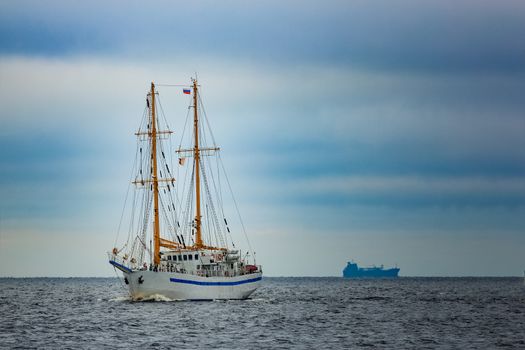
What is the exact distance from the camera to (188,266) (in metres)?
114

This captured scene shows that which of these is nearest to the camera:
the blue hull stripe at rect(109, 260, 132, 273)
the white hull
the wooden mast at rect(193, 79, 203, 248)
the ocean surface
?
the ocean surface

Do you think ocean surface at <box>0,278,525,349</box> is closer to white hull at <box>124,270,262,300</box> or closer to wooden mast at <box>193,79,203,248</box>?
white hull at <box>124,270,262,300</box>

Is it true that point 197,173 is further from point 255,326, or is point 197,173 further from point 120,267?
point 255,326

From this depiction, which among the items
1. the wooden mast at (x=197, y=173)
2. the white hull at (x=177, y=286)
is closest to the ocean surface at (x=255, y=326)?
the white hull at (x=177, y=286)

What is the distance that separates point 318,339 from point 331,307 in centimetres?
4726

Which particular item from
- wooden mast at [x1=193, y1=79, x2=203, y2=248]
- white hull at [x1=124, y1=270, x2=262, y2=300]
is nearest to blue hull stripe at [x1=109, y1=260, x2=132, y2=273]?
white hull at [x1=124, y1=270, x2=262, y2=300]

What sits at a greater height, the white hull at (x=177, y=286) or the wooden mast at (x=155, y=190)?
the wooden mast at (x=155, y=190)

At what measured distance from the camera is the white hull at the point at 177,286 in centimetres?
10975

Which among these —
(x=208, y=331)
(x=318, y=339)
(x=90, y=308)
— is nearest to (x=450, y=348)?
(x=318, y=339)

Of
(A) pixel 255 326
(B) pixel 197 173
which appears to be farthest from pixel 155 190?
(A) pixel 255 326

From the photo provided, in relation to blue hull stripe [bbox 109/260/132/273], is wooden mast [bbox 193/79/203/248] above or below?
above

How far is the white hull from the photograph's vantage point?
109750 mm

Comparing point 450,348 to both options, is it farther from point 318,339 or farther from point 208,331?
A: point 208,331

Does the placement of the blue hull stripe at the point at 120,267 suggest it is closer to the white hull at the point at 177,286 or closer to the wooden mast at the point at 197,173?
the white hull at the point at 177,286
